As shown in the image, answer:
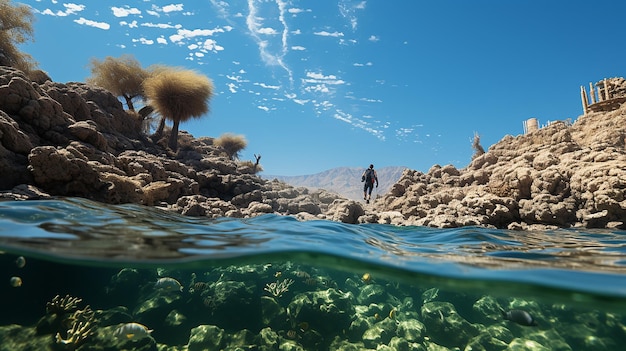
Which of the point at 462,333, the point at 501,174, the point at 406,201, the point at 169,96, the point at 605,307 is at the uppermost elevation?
the point at 169,96

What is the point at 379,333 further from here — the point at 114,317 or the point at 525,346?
the point at 114,317

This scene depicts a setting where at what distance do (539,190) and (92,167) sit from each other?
12.7 m

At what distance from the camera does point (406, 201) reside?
13430 mm

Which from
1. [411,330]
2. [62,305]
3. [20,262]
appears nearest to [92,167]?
[20,262]

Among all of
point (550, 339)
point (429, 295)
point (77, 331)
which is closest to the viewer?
point (77, 331)

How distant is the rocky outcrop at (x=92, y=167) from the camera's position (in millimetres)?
7582

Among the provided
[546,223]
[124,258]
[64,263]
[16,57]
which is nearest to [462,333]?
[546,223]

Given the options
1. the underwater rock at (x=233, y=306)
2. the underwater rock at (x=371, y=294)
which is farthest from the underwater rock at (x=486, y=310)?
the underwater rock at (x=233, y=306)

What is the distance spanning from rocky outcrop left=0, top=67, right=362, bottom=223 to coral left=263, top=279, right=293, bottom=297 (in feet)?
10.5

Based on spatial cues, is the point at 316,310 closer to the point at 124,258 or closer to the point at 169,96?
the point at 124,258

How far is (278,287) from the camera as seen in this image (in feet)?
23.5

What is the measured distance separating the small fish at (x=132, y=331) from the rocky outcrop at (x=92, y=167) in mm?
4047

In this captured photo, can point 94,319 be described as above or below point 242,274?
below

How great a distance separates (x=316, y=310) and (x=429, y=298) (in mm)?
2891
